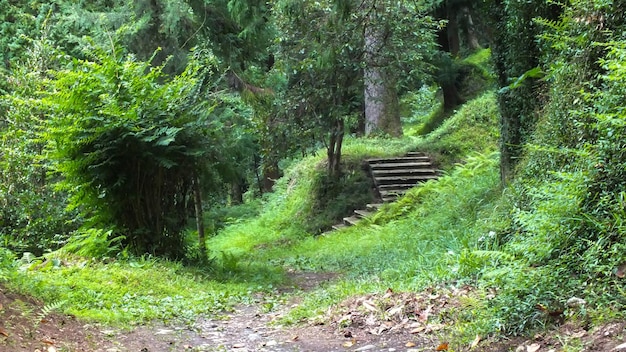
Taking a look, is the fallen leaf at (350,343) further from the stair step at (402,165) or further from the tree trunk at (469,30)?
the tree trunk at (469,30)

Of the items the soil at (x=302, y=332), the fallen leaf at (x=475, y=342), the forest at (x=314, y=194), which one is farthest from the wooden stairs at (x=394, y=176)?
the fallen leaf at (x=475, y=342)

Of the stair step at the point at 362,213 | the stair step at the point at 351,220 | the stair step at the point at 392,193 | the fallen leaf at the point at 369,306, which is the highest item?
the fallen leaf at the point at 369,306

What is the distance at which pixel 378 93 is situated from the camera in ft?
54.9

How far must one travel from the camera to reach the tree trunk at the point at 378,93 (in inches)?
512

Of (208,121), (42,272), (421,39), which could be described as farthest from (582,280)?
(421,39)

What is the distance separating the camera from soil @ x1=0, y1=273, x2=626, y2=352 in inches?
139

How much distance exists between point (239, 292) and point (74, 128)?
3083 mm

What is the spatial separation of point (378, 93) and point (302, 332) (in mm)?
12751

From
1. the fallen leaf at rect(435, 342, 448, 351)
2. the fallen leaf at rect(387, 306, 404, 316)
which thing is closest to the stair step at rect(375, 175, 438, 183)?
the fallen leaf at rect(387, 306, 404, 316)

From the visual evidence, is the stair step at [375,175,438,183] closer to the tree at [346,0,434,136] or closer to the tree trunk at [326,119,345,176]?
the tree trunk at [326,119,345,176]

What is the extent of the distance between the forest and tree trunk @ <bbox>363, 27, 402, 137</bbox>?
0.08m

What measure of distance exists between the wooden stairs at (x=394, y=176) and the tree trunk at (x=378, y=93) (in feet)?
6.10

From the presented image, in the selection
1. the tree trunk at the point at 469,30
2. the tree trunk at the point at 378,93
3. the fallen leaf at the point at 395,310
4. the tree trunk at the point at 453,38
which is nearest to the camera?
the fallen leaf at the point at 395,310

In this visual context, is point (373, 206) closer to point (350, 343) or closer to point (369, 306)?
point (369, 306)
